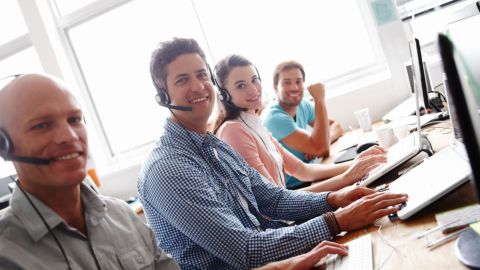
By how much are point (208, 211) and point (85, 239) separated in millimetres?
311

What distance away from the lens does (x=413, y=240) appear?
96 centimetres

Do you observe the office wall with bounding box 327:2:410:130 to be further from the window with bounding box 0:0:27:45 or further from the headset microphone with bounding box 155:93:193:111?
the window with bounding box 0:0:27:45

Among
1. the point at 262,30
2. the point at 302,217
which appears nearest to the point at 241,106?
the point at 302,217

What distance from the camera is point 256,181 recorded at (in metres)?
1.74

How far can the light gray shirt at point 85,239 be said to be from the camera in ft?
3.17

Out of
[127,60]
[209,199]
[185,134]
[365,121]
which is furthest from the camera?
[127,60]

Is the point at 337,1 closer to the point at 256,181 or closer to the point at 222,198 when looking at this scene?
the point at 256,181

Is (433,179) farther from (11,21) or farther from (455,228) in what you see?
(11,21)

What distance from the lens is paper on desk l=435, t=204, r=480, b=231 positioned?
0.90 meters

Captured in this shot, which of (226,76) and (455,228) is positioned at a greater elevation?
(226,76)

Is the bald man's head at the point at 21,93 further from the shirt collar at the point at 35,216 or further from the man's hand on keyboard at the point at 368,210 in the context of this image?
the man's hand on keyboard at the point at 368,210

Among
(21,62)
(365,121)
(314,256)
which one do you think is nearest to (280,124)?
(365,121)

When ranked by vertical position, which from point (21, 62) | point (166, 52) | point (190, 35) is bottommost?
point (166, 52)

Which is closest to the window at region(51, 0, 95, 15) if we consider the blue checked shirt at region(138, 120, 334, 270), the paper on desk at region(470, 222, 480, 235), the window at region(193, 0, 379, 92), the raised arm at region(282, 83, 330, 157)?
the window at region(193, 0, 379, 92)
